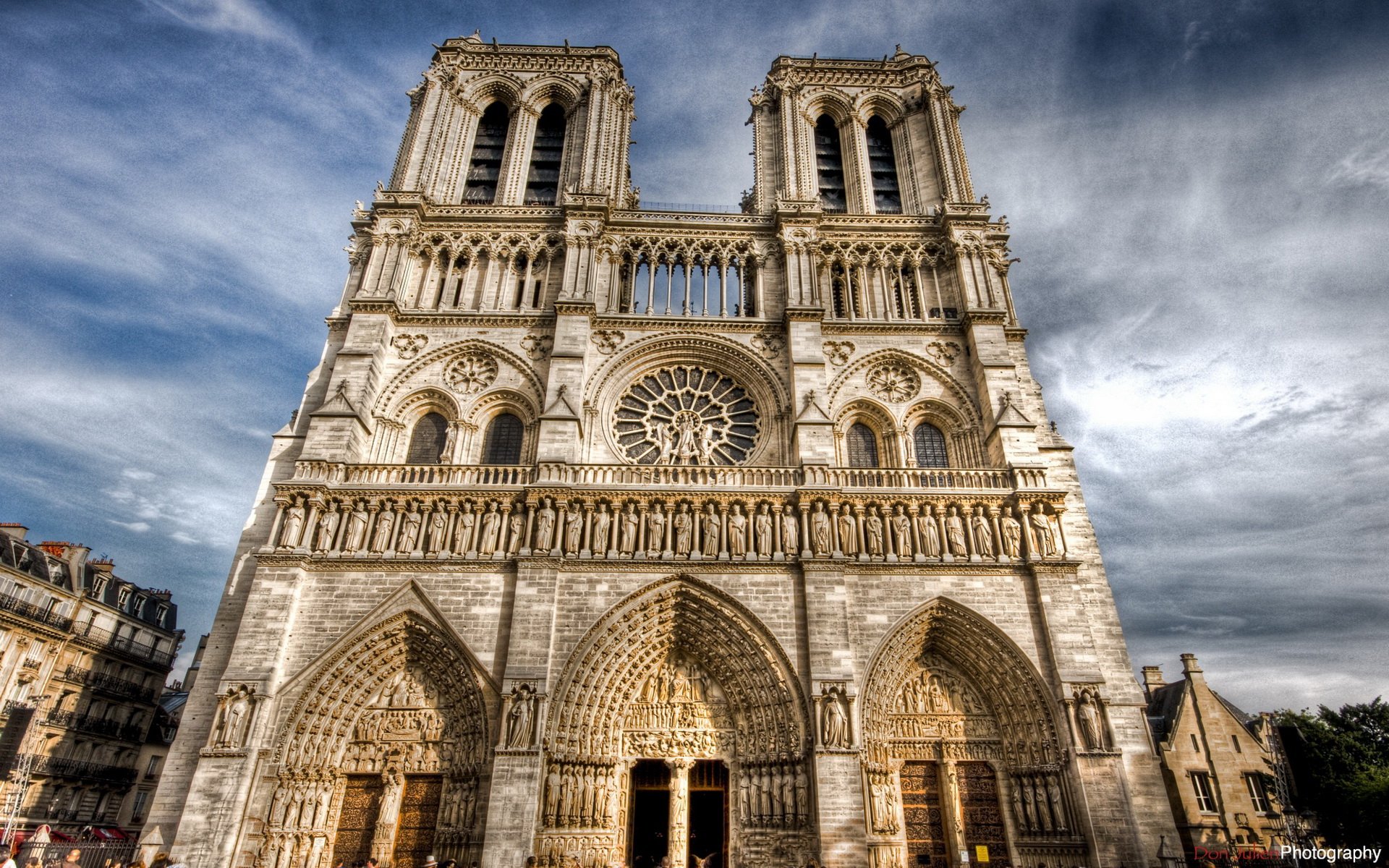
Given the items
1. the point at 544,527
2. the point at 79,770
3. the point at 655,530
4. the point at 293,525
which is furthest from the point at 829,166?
the point at 79,770

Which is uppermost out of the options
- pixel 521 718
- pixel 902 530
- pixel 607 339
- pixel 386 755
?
pixel 607 339

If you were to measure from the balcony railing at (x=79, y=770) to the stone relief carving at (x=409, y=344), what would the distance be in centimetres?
1300

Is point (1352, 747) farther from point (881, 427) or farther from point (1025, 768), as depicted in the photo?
point (881, 427)

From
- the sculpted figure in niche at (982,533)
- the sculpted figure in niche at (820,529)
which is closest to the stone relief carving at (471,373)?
the sculpted figure in niche at (820,529)

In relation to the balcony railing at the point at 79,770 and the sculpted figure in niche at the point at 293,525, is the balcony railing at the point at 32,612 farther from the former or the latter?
the sculpted figure in niche at the point at 293,525

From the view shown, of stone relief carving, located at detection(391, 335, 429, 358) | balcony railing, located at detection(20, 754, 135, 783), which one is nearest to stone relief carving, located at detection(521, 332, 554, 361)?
stone relief carving, located at detection(391, 335, 429, 358)

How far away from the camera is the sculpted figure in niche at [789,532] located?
14.6 metres

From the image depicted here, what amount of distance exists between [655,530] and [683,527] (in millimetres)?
552

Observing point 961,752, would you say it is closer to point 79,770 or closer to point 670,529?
point 670,529

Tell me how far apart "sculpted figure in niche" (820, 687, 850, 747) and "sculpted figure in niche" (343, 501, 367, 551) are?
940 cm

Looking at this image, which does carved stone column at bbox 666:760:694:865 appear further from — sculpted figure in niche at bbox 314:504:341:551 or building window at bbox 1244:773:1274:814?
building window at bbox 1244:773:1274:814

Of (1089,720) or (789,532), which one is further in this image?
(789,532)

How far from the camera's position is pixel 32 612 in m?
19.7

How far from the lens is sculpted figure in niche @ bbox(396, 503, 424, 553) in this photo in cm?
1461
